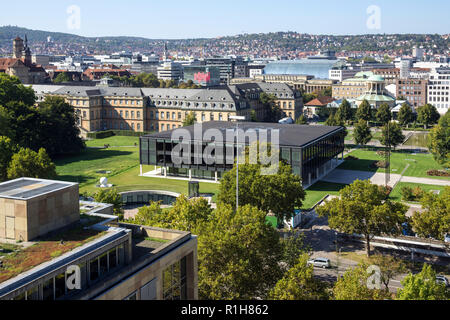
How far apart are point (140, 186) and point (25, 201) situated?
→ 47279 mm

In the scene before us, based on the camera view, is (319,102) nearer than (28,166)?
No

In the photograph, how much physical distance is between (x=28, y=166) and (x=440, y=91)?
5872 inches

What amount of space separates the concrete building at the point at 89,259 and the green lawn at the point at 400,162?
6324 centimetres

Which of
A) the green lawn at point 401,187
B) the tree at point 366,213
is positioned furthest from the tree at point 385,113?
the tree at point 366,213

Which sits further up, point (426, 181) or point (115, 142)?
point (115, 142)

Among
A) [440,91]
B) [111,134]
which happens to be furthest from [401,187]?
[440,91]

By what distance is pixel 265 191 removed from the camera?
50.6m

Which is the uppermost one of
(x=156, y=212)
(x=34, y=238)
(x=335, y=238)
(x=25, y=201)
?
(x=25, y=201)

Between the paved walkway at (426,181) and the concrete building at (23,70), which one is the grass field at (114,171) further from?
the concrete building at (23,70)

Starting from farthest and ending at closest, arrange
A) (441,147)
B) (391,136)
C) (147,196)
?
(391,136)
(441,147)
(147,196)

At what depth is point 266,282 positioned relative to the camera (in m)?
32.6

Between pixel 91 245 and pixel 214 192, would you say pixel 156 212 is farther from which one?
pixel 214 192

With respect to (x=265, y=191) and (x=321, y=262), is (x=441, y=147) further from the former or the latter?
(x=321, y=262)
